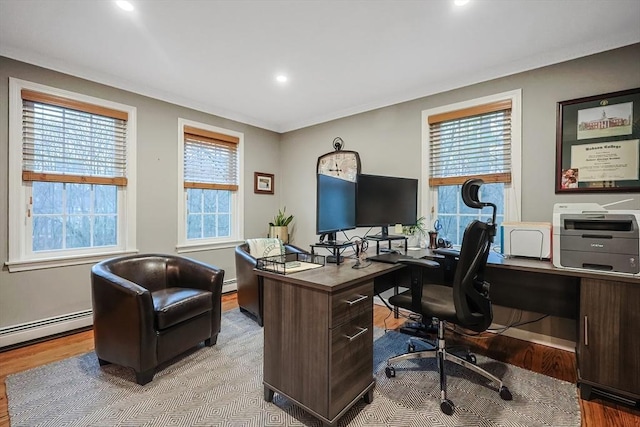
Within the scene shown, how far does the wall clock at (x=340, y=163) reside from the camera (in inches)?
148

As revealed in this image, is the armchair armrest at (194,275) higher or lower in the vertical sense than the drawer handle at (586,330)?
higher

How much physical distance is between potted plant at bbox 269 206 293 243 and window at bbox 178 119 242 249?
0.47 m

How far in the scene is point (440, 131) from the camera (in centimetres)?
310

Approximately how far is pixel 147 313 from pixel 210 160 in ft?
7.88

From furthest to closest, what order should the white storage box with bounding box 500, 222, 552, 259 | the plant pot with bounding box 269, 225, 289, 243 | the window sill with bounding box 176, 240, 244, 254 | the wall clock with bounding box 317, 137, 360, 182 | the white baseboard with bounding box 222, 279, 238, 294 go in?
1. the plant pot with bounding box 269, 225, 289, 243
2. the white baseboard with bounding box 222, 279, 238, 294
3. the wall clock with bounding box 317, 137, 360, 182
4. the window sill with bounding box 176, 240, 244, 254
5. the white storage box with bounding box 500, 222, 552, 259

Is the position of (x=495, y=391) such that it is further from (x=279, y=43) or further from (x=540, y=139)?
(x=279, y=43)

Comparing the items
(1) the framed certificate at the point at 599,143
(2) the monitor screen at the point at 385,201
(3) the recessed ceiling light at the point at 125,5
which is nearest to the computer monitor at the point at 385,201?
(2) the monitor screen at the point at 385,201

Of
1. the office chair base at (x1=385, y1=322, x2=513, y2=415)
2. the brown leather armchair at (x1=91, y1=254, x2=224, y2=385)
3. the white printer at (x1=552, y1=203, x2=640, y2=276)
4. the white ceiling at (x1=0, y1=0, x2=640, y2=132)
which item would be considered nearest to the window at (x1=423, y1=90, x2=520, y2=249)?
the white ceiling at (x1=0, y1=0, x2=640, y2=132)

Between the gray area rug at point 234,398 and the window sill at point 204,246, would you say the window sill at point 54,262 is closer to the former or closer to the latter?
the window sill at point 204,246

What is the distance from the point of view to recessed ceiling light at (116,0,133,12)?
1865 millimetres

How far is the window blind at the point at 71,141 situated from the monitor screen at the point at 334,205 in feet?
7.89

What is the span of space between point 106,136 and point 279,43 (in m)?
2.07

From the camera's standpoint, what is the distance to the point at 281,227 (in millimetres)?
4285

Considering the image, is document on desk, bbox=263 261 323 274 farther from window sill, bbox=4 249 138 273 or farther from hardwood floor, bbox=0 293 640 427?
window sill, bbox=4 249 138 273
